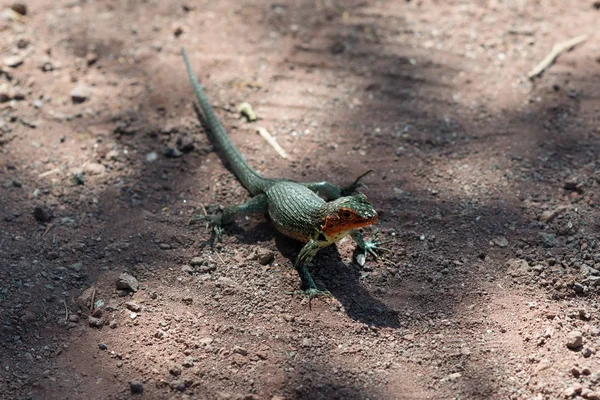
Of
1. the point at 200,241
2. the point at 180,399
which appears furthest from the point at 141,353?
the point at 200,241

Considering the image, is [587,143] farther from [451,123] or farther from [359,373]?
[359,373]

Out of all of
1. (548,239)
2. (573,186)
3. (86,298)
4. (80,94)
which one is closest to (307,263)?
(86,298)

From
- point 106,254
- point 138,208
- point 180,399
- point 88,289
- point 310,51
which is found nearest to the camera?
point 180,399

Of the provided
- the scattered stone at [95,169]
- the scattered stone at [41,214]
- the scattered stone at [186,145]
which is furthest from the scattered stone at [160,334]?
the scattered stone at [186,145]

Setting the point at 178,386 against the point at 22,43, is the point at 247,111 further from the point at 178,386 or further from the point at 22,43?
the point at 178,386

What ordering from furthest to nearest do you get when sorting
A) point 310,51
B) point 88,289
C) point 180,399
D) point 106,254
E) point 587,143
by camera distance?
point 310,51
point 587,143
point 106,254
point 88,289
point 180,399

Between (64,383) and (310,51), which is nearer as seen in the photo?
(64,383)

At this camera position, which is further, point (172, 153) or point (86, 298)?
point (172, 153)
